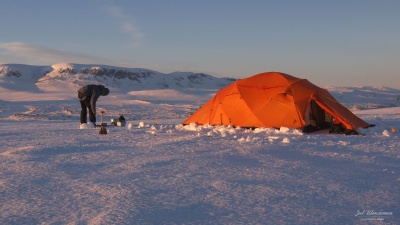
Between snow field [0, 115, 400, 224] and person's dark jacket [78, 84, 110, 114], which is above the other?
person's dark jacket [78, 84, 110, 114]

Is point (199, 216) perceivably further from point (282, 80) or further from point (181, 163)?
point (282, 80)

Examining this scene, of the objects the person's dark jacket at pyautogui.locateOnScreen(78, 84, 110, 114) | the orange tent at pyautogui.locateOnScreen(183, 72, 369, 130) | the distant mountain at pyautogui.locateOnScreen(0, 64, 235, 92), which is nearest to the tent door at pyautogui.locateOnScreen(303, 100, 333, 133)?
the orange tent at pyautogui.locateOnScreen(183, 72, 369, 130)

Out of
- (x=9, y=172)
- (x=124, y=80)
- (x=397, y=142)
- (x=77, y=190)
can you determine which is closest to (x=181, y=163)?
(x=77, y=190)

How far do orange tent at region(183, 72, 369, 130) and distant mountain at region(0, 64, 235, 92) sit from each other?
85840 millimetres

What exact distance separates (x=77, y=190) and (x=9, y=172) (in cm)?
178

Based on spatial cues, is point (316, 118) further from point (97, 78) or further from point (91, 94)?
point (97, 78)

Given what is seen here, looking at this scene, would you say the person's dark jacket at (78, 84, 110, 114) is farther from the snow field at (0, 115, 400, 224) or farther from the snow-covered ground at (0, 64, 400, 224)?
the snow-covered ground at (0, 64, 400, 224)

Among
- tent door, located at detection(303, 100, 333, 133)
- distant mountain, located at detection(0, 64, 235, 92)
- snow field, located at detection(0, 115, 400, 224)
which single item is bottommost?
snow field, located at detection(0, 115, 400, 224)

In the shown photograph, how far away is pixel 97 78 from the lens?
385 ft

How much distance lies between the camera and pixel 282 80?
45.5 ft

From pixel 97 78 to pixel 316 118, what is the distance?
109601 millimetres

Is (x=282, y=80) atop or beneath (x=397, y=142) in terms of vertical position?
atop

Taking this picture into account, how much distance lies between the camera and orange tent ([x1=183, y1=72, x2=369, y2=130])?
12898 mm

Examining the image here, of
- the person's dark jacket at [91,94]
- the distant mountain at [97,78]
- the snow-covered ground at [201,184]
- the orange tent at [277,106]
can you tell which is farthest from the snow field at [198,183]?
the distant mountain at [97,78]
